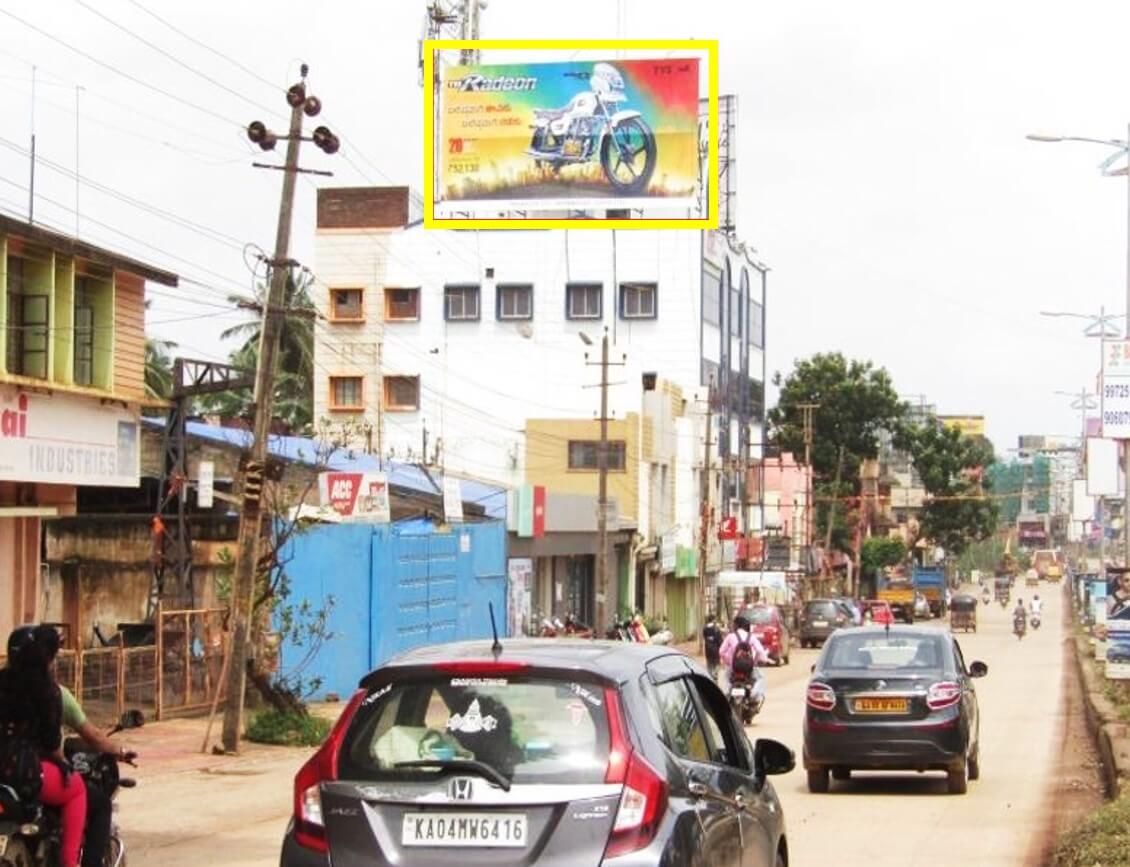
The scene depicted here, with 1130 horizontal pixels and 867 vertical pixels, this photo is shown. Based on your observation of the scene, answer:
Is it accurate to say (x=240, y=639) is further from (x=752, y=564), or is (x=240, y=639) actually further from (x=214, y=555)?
(x=752, y=564)

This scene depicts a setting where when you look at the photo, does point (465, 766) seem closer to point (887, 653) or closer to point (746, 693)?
point (887, 653)

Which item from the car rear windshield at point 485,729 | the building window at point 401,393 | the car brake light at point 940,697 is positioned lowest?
the car brake light at point 940,697

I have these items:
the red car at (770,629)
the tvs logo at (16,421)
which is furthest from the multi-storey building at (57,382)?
the red car at (770,629)

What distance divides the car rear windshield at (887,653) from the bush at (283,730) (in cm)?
828

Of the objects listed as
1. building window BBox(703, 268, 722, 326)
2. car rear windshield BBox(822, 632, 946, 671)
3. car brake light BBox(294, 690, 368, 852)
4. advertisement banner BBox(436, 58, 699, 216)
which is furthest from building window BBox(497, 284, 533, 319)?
car brake light BBox(294, 690, 368, 852)

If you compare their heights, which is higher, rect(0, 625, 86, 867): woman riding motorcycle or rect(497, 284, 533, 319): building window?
rect(497, 284, 533, 319): building window

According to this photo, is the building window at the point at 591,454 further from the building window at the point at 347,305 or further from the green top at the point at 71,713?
the green top at the point at 71,713

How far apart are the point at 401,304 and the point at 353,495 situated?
4031cm

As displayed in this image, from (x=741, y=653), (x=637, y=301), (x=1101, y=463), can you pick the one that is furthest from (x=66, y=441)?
(x=637, y=301)

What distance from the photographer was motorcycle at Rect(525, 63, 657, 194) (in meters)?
57.8

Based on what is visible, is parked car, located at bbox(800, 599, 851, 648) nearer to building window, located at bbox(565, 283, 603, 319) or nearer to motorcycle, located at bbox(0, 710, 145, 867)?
building window, located at bbox(565, 283, 603, 319)

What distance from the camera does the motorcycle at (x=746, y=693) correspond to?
1062 inches

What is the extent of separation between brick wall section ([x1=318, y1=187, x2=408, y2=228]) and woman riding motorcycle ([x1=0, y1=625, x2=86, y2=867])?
215ft

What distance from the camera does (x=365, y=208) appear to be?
2923 inches
